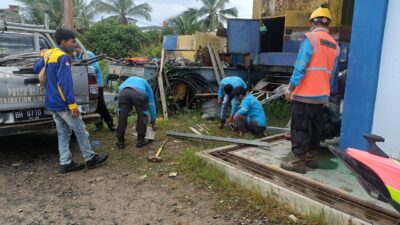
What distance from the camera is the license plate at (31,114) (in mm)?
4262

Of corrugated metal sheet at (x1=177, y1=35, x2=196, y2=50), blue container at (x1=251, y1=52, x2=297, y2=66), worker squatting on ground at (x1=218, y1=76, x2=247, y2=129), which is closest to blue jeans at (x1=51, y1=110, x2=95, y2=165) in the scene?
worker squatting on ground at (x1=218, y1=76, x2=247, y2=129)

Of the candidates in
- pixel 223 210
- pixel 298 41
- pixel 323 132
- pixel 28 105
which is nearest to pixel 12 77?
pixel 28 105

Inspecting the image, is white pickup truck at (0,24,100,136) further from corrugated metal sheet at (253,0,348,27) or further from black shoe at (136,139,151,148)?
corrugated metal sheet at (253,0,348,27)

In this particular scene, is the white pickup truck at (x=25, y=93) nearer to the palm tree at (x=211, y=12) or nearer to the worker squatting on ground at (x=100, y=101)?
the worker squatting on ground at (x=100, y=101)

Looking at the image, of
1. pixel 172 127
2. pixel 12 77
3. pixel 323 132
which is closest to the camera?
pixel 12 77

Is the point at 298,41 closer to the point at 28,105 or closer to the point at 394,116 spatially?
the point at 394,116

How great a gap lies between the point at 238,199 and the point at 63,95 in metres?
2.37

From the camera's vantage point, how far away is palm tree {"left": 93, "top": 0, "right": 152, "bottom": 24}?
30828 mm

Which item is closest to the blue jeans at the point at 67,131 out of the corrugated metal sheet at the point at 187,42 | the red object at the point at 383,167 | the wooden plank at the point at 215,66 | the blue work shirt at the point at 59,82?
the blue work shirt at the point at 59,82

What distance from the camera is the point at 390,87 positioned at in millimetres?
3576

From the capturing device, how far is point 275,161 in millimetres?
4180

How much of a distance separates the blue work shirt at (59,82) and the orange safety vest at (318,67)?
104 inches

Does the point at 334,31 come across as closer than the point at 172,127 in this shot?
No

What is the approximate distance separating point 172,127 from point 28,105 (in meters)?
3.08
